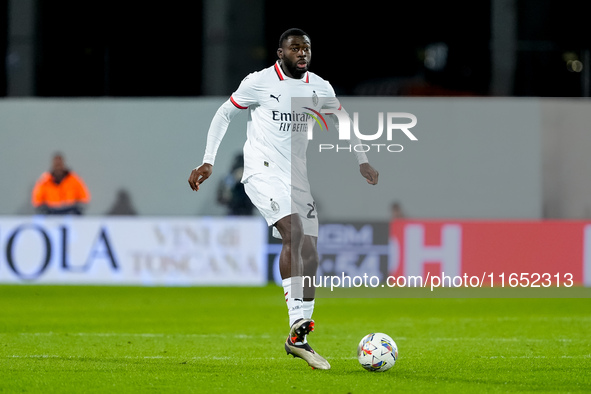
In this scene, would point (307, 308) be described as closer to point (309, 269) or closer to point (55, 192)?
point (309, 269)

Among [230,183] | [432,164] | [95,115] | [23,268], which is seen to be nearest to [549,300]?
[432,164]

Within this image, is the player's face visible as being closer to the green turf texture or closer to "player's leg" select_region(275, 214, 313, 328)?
"player's leg" select_region(275, 214, 313, 328)

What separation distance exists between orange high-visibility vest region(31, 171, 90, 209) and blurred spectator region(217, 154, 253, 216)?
2128 millimetres

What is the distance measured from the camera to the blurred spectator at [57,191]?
14.7 metres

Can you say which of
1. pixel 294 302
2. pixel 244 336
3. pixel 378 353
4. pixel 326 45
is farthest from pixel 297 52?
pixel 326 45

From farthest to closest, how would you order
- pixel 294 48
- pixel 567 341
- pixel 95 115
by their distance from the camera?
pixel 95 115, pixel 567 341, pixel 294 48

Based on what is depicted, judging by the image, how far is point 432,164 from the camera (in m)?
15.7

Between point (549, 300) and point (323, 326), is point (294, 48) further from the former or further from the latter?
point (549, 300)

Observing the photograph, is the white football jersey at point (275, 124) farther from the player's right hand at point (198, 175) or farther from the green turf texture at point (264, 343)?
the green turf texture at point (264, 343)

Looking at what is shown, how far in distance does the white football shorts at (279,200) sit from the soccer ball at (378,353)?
31.7 inches

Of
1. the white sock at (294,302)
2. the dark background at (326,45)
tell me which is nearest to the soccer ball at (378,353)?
the white sock at (294,302)

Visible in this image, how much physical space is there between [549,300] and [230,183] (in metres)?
5.14

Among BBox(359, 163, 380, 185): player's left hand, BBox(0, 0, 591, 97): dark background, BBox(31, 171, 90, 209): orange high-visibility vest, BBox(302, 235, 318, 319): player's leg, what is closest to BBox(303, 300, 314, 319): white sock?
BBox(302, 235, 318, 319): player's leg

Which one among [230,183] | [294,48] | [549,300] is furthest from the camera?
[230,183]
